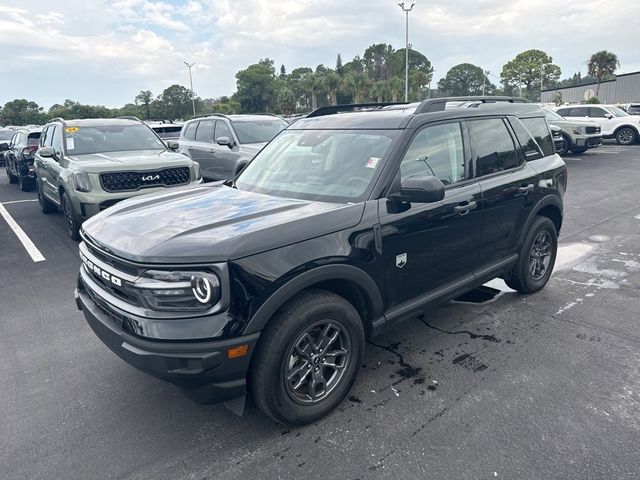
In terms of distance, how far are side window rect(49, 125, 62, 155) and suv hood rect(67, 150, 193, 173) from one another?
56 centimetres

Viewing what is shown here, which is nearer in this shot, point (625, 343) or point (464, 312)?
point (625, 343)

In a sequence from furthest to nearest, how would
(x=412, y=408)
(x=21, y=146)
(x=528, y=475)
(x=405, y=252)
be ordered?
(x=21, y=146), (x=405, y=252), (x=412, y=408), (x=528, y=475)

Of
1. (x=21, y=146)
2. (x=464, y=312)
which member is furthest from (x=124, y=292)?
(x=21, y=146)

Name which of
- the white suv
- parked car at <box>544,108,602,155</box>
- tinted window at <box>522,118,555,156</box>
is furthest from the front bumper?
the white suv

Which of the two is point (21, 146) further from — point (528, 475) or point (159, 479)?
point (528, 475)

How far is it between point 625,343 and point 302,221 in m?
2.84

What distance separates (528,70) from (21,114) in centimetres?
9048

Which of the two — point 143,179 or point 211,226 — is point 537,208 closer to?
point 211,226

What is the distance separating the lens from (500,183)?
397cm

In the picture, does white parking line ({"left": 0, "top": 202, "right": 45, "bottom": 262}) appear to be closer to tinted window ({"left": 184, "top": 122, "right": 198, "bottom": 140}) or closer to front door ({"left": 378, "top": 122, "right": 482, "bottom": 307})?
tinted window ({"left": 184, "top": 122, "right": 198, "bottom": 140})

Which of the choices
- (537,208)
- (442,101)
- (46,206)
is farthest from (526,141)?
(46,206)

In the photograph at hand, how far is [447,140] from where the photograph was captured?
12.0ft

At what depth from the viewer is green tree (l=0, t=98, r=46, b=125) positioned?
2306 inches

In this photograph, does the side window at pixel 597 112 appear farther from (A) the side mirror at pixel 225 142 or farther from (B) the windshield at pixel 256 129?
(A) the side mirror at pixel 225 142
